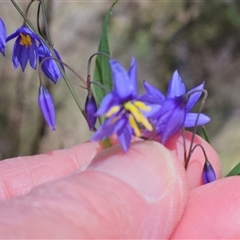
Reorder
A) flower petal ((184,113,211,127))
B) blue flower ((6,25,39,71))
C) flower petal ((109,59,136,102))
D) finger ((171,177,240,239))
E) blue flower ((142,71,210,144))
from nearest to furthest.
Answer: flower petal ((109,59,136,102)) → blue flower ((142,71,210,144)) → flower petal ((184,113,211,127)) → finger ((171,177,240,239)) → blue flower ((6,25,39,71))

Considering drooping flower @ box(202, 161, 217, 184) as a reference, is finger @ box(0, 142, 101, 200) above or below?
above

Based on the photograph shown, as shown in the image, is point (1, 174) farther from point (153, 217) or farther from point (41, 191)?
point (153, 217)

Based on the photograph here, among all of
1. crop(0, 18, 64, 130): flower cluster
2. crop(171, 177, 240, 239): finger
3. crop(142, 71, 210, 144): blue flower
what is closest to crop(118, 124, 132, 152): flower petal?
crop(142, 71, 210, 144): blue flower

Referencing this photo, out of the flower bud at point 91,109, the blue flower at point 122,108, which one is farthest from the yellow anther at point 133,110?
the flower bud at point 91,109

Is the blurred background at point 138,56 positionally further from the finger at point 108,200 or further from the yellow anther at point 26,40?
the finger at point 108,200

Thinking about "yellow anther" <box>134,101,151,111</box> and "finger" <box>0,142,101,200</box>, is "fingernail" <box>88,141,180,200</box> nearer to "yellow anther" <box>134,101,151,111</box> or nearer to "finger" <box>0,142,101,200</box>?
"yellow anther" <box>134,101,151,111</box>
